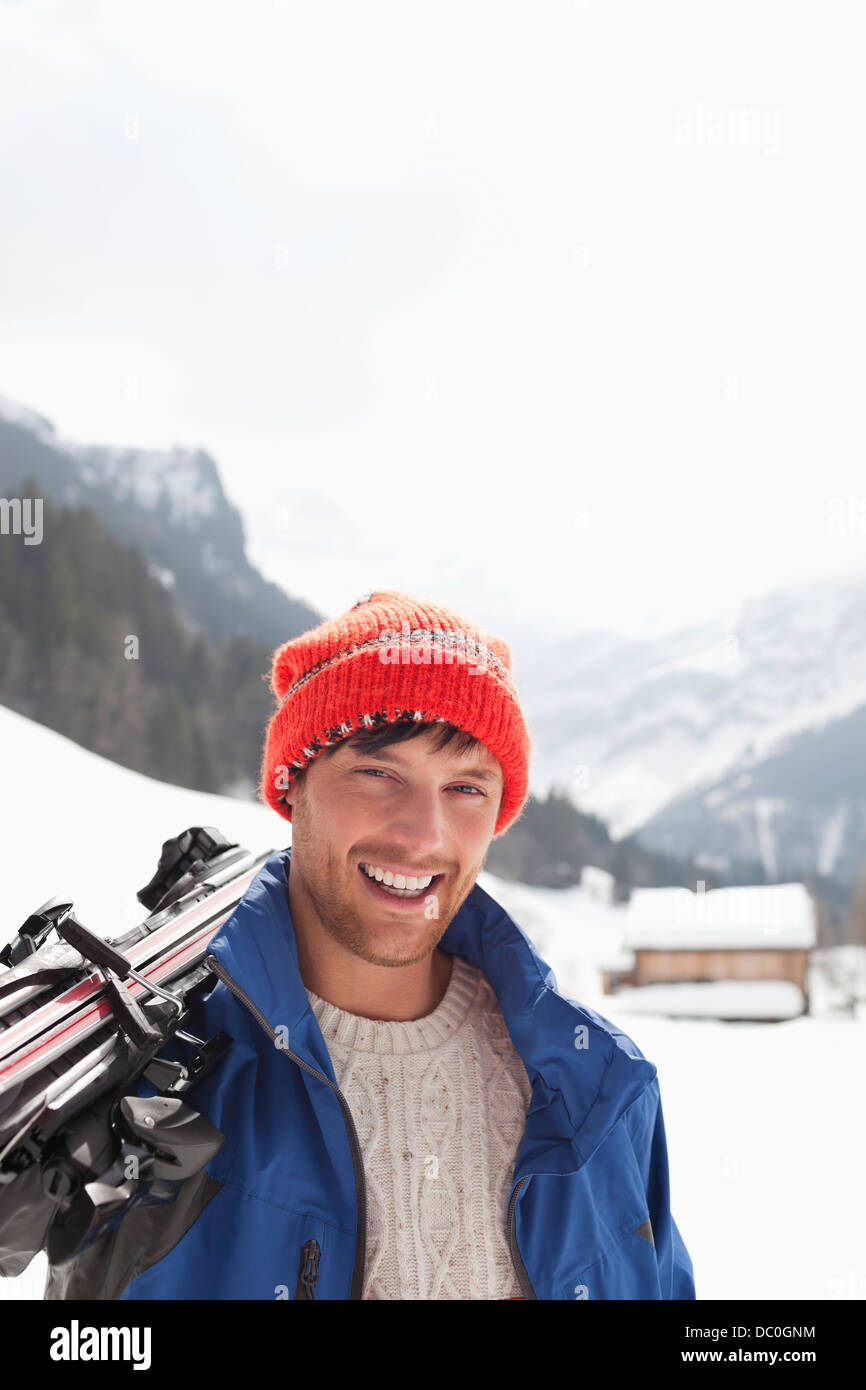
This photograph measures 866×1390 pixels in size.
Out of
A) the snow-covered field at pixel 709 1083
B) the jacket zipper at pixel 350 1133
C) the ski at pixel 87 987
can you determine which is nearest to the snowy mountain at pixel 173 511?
the snow-covered field at pixel 709 1083

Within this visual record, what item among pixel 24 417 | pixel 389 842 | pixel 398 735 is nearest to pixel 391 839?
pixel 389 842

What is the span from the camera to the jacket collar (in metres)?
2.05

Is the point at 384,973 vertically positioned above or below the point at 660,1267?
above

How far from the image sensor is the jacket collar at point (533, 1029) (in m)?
2.05

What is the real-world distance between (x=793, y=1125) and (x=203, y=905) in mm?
11431

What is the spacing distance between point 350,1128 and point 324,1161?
0.25 ft

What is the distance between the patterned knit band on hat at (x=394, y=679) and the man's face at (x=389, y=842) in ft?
0.22

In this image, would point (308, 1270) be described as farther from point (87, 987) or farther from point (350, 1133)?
point (87, 987)

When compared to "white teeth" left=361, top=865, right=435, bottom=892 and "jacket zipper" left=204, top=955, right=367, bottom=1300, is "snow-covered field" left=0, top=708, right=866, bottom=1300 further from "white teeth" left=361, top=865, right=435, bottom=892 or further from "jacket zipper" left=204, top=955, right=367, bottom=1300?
"white teeth" left=361, top=865, right=435, bottom=892
